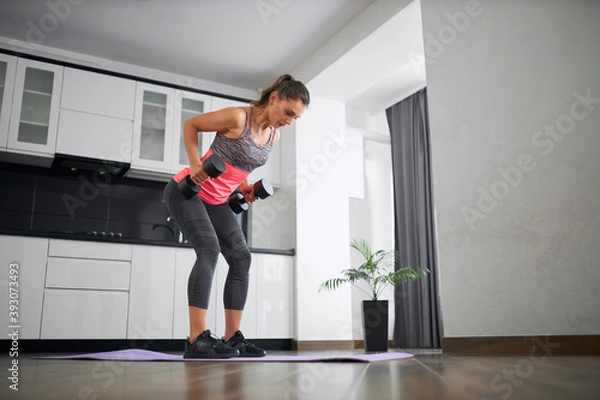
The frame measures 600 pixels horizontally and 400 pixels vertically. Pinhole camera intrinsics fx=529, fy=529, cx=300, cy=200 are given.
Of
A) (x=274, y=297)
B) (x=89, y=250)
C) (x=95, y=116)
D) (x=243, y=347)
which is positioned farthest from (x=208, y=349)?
(x=95, y=116)

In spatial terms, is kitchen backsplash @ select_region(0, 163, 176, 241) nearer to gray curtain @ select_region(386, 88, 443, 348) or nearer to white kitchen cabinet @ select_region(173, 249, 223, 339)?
white kitchen cabinet @ select_region(173, 249, 223, 339)

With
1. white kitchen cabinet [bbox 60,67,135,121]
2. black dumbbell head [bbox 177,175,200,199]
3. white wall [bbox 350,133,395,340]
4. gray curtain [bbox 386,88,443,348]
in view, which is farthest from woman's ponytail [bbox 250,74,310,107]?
white wall [bbox 350,133,395,340]

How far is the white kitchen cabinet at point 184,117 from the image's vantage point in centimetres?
427

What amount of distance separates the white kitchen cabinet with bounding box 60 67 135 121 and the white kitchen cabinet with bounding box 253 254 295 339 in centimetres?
156

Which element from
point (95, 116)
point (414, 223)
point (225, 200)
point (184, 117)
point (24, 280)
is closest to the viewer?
point (225, 200)

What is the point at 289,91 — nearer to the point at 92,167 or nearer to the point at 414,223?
the point at 92,167

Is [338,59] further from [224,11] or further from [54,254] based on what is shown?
[54,254]

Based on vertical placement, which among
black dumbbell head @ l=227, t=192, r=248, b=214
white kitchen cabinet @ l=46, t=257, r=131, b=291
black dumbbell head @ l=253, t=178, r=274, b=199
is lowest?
white kitchen cabinet @ l=46, t=257, r=131, b=291

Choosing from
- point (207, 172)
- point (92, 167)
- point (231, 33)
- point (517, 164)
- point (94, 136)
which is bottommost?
point (207, 172)

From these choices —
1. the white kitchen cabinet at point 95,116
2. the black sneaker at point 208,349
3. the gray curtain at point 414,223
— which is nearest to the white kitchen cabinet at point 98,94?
the white kitchen cabinet at point 95,116

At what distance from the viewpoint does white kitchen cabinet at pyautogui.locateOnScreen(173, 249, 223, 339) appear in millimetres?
3626

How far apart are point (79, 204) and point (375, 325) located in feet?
8.10

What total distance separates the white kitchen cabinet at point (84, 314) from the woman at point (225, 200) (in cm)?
149

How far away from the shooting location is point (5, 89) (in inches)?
147
